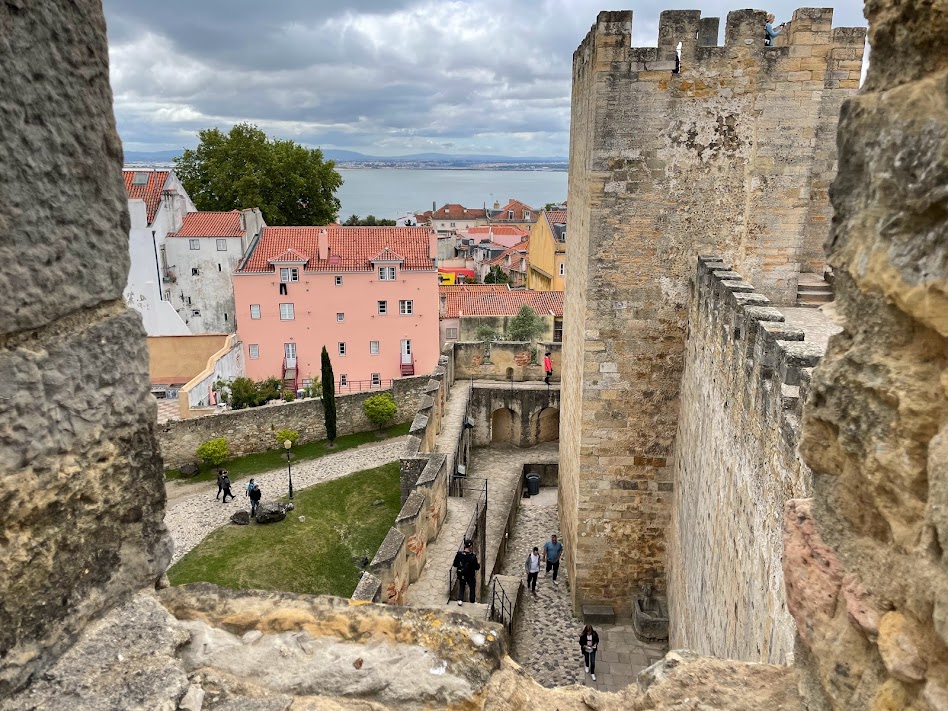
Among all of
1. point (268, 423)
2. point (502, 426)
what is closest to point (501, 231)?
point (268, 423)

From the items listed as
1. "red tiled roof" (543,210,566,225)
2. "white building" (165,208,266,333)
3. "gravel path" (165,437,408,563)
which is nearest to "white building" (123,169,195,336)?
"white building" (165,208,266,333)

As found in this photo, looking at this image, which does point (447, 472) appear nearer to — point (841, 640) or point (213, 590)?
point (213, 590)

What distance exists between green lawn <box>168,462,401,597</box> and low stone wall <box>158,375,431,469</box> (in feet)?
11.1

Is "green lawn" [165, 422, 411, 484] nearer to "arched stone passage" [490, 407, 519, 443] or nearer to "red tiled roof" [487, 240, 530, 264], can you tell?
"arched stone passage" [490, 407, 519, 443]

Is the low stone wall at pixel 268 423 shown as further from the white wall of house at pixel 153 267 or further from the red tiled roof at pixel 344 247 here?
the red tiled roof at pixel 344 247

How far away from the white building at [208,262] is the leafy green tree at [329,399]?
1114cm

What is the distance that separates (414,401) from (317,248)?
9.56 m

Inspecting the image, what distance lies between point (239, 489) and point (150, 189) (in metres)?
18.4

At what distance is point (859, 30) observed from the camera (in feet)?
30.1

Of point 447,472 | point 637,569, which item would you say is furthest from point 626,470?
point 447,472

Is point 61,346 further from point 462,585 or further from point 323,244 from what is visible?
point 323,244

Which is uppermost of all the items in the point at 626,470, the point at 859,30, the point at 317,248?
the point at 859,30

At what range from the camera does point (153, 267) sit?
31.3 metres

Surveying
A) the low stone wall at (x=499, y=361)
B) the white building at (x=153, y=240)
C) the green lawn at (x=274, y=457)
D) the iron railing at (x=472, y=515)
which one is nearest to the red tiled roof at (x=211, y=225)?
the white building at (x=153, y=240)
